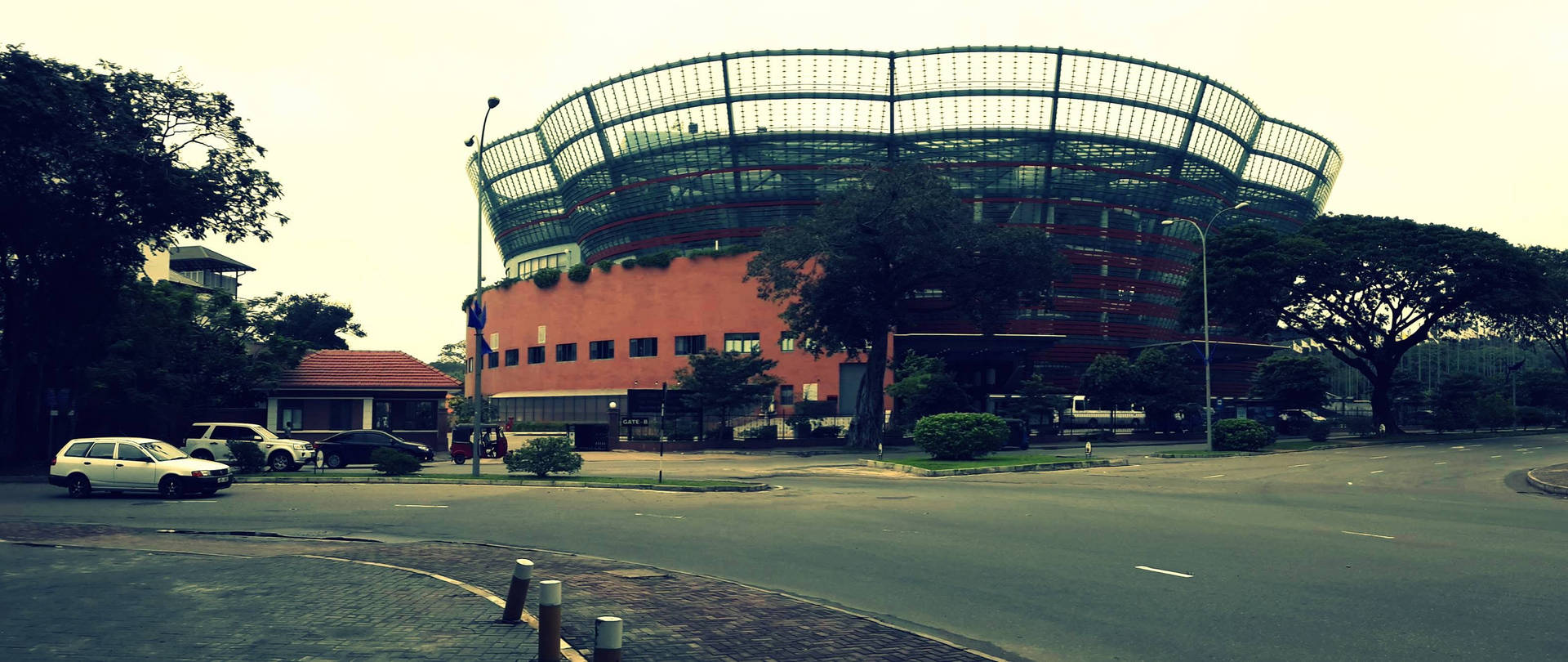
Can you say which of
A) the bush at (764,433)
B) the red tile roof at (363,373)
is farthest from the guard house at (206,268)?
the bush at (764,433)

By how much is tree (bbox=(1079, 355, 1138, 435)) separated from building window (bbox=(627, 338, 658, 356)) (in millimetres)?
26657

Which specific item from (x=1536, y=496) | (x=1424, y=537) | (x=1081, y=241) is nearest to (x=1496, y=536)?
(x=1424, y=537)

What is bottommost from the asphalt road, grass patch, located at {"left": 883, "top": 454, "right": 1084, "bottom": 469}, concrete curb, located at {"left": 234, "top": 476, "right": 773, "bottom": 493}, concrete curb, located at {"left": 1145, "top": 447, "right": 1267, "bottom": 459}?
concrete curb, located at {"left": 234, "top": 476, "right": 773, "bottom": 493}

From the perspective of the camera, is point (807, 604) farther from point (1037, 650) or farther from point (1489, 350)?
point (1489, 350)

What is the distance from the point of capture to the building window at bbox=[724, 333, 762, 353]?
5866 cm

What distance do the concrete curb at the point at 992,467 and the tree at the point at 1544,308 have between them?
26.7 meters

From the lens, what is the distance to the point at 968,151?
66.8 m

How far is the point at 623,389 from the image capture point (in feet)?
208

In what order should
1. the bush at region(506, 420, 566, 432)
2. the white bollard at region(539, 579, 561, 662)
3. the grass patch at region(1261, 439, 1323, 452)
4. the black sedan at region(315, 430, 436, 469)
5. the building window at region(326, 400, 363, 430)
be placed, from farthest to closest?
the bush at region(506, 420, 566, 432), the building window at region(326, 400, 363, 430), the grass patch at region(1261, 439, 1323, 452), the black sedan at region(315, 430, 436, 469), the white bollard at region(539, 579, 561, 662)

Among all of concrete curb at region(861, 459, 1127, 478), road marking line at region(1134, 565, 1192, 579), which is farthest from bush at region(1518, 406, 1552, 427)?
road marking line at region(1134, 565, 1192, 579)

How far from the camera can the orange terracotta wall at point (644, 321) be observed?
58.3 metres

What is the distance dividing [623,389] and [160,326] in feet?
97.2

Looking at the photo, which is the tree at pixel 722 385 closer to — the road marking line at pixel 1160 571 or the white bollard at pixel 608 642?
the road marking line at pixel 1160 571

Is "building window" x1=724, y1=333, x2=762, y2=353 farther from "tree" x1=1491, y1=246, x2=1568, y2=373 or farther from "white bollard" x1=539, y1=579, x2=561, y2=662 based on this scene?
"white bollard" x1=539, y1=579, x2=561, y2=662
